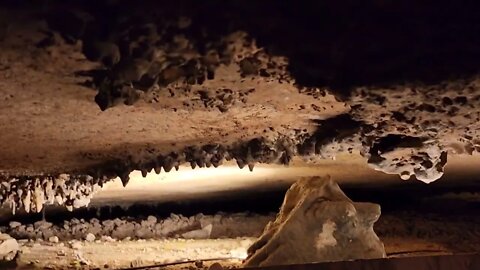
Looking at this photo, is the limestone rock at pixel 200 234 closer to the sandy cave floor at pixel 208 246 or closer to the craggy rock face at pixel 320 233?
the sandy cave floor at pixel 208 246

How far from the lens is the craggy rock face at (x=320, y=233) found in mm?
2920

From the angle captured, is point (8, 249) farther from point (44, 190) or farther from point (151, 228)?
point (151, 228)

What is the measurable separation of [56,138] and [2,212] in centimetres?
307

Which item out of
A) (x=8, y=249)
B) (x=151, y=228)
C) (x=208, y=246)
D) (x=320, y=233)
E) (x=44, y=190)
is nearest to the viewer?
(x=320, y=233)

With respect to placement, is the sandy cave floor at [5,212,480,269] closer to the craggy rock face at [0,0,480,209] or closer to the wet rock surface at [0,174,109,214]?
the wet rock surface at [0,174,109,214]

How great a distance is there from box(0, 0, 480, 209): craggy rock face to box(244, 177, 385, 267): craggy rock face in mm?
272

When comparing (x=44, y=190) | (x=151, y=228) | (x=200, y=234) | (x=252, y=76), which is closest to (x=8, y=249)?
(x=44, y=190)

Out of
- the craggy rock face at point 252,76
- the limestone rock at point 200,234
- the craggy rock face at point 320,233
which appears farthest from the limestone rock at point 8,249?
the craggy rock face at point 320,233

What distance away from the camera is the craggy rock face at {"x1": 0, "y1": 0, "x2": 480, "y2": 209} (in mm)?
1593

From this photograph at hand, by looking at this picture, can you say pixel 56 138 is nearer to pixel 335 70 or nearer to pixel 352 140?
pixel 352 140

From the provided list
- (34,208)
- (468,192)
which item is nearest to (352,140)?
(34,208)

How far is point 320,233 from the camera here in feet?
9.87

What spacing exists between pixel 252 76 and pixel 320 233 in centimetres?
119

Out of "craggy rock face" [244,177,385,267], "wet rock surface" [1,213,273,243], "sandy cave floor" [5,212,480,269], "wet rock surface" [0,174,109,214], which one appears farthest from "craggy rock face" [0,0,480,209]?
"wet rock surface" [1,213,273,243]
